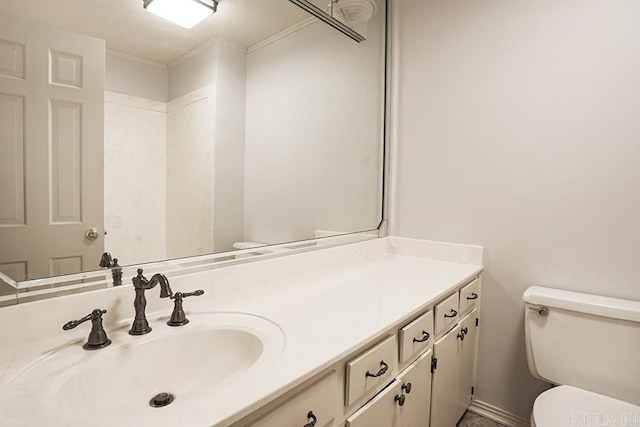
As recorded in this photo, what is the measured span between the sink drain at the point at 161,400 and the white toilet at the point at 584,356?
45.7 inches

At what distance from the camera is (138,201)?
1.02 metres

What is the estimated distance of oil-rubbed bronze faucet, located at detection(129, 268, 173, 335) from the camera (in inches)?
33.6

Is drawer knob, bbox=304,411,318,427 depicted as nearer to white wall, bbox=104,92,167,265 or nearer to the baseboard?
white wall, bbox=104,92,167,265

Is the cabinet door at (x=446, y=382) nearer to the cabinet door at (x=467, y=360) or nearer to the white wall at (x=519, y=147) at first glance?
the cabinet door at (x=467, y=360)

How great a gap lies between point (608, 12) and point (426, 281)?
1.37 meters

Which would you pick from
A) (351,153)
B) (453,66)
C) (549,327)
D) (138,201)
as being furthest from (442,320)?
(453,66)

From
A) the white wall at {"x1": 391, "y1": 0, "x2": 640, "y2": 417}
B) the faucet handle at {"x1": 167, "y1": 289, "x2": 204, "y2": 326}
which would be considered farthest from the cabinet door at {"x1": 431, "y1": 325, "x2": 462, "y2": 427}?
the faucet handle at {"x1": 167, "y1": 289, "x2": 204, "y2": 326}

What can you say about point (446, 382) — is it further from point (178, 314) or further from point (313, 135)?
point (313, 135)

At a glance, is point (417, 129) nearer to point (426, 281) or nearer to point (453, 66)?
point (453, 66)

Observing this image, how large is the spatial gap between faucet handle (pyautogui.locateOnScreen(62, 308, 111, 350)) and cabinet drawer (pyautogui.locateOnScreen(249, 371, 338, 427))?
44 centimetres

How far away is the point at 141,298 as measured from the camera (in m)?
0.87

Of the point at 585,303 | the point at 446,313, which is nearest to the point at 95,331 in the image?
the point at 446,313

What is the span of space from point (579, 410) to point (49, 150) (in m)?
1.84

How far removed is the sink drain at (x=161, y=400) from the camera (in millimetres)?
758
